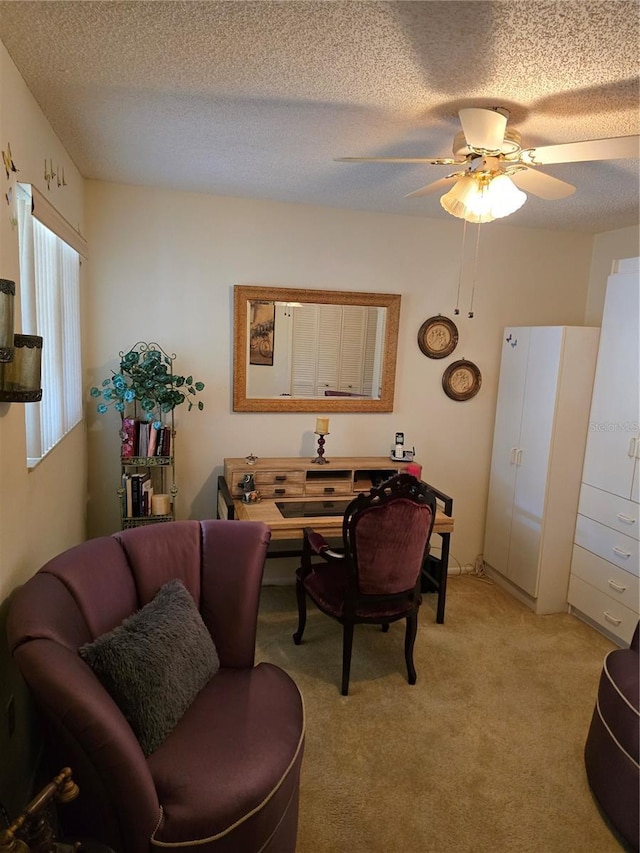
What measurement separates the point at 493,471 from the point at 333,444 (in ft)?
4.07

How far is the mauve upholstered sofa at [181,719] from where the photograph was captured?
127 cm


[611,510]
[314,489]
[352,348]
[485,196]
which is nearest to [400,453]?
[314,489]

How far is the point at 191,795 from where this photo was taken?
139cm

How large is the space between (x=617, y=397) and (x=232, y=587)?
2.50m

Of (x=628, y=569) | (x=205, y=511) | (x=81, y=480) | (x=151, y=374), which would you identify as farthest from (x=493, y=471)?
(x=81, y=480)

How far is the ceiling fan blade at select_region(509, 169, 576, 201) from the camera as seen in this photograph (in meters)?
1.91

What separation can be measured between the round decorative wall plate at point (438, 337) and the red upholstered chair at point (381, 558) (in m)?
1.39

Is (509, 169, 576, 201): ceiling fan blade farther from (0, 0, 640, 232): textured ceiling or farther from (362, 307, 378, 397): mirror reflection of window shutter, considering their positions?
(362, 307, 378, 397): mirror reflection of window shutter

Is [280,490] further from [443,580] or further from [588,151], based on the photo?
[588,151]

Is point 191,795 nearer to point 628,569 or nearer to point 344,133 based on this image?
point 344,133

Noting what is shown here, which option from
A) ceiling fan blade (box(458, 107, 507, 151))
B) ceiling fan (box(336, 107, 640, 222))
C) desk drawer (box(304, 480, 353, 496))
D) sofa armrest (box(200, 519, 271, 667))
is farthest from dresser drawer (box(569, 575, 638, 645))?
ceiling fan blade (box(458, 107, 507, 151))

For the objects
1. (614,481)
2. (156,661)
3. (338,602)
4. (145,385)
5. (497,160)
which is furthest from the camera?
(614,481)

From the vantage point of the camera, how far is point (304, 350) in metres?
3.39

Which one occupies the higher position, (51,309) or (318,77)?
(318,77)
